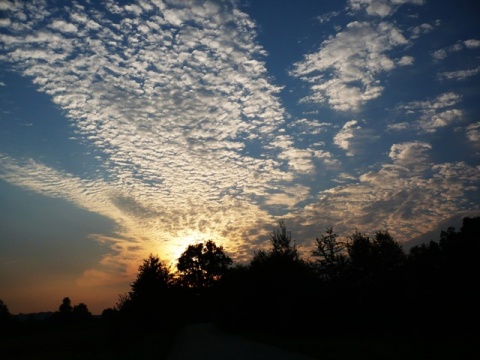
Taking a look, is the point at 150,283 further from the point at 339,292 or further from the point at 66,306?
the point at 66,306

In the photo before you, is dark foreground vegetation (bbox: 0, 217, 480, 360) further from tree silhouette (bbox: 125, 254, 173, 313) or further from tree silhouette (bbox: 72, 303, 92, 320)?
tree silhouette (bbox: 72, 303, 92, 320)

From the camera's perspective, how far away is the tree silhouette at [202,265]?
94.5 m

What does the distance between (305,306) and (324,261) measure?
46.5 ft

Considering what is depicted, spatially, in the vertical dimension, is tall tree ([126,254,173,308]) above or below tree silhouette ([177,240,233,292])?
below

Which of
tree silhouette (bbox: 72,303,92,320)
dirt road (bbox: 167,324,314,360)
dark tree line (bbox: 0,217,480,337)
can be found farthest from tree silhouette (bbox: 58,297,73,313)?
dirt road (bbox: 167,324,314,360)

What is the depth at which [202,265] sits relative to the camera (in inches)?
3784

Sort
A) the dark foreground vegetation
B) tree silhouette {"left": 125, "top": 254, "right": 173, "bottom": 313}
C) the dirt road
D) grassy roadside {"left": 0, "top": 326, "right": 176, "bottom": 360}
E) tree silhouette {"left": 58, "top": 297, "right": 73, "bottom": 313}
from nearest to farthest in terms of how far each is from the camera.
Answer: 1. the dirt road
2. grassy roadside {"left": 0, "top": 326, "right": 176, "bottom": 360}
3. the dark foreground vegetation
4. tree silhouette {"left": 125, "top": 254, "right": 173, "bottom": 313}
5. tree silhouette {"left": 58, "top": 297, "right": 73, "bottom": 313}

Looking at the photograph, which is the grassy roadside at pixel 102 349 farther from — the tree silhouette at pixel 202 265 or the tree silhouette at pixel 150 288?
the tree silhouette at pixel 202 265

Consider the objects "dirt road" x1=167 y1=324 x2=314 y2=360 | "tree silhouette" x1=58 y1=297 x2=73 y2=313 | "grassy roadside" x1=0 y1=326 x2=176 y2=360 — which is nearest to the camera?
"dirt road" x1=167 y1=324 x2=314 y2=360

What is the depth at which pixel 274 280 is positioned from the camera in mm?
30562

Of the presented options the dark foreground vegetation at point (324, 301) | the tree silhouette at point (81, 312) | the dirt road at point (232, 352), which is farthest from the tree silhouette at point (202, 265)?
the dirt road at point (232, 352)

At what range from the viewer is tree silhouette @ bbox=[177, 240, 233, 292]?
9450cm

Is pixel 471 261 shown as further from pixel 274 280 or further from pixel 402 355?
pixel 402 355

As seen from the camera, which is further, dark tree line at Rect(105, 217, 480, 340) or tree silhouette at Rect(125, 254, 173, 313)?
tree silhouette at Rect(125, 254, 173, 313)
